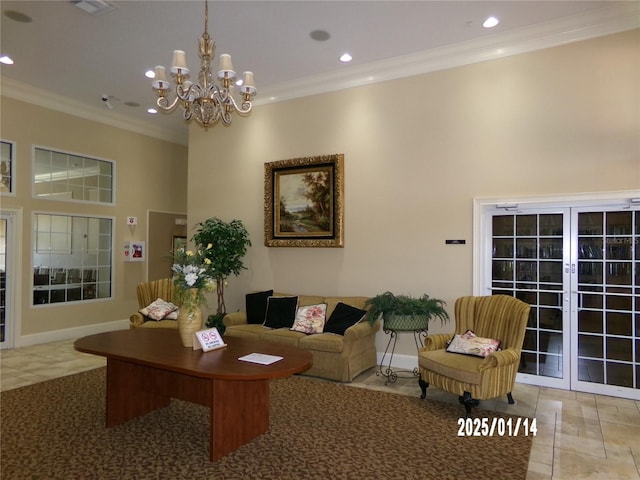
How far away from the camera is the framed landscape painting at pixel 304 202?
581 centimetres

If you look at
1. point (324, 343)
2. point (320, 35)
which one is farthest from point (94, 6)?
point (324, 343)

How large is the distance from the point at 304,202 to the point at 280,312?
1.60 meters

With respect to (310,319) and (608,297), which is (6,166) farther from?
(608,297)

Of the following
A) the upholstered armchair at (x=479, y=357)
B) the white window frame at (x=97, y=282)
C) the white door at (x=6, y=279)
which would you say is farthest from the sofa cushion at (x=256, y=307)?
the white door at (x=6, y=279)

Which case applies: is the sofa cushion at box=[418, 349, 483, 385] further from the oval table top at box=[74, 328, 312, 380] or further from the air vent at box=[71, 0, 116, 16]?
the air vent at box=[71, 0, 116, 16]

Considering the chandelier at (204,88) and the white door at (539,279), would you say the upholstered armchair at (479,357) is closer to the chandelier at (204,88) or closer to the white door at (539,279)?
the white door at (539,279)

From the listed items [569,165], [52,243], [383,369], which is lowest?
[383,369]

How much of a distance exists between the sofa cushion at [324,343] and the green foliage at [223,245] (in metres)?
1.77

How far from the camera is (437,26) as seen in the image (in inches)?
180

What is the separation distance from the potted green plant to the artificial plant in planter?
7.37 feet

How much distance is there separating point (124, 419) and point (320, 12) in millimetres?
4269

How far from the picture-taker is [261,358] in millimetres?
3174

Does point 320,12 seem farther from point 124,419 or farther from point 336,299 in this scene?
point 124,419

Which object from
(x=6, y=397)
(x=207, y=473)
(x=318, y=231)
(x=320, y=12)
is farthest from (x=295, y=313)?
(x=320, y=12)
